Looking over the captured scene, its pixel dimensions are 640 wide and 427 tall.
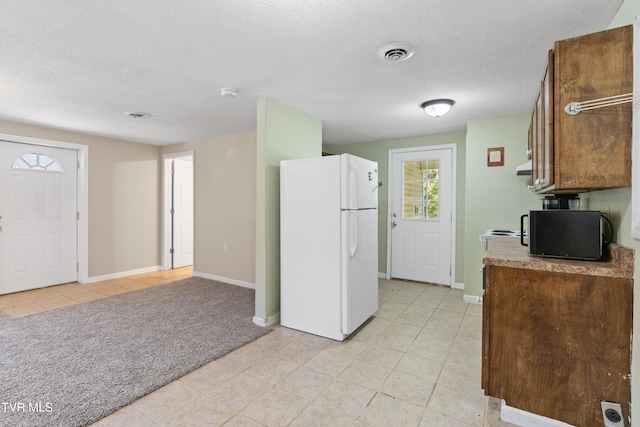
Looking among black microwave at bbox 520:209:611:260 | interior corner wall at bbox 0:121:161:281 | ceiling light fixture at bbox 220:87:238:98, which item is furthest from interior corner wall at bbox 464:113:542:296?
interior corner wall at bbox 0:121:161:281

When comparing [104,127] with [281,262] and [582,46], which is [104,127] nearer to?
[281,262]

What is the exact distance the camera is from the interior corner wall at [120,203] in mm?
4648

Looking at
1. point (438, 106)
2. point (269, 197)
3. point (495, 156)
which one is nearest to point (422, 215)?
point (495, 156)

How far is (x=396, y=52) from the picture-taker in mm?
2045

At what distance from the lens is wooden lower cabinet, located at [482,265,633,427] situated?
4.81ft

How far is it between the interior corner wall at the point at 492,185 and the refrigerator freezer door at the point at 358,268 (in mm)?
1339

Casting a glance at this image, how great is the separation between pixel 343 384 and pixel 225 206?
3348mm

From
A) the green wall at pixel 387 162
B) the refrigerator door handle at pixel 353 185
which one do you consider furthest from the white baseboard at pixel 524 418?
the green wall at pixel 387 162

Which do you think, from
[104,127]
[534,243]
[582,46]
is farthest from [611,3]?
[104,127]

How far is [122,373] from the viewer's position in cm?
220

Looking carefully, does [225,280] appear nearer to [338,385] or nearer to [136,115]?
[136,115]

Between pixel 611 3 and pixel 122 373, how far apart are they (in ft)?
12.0

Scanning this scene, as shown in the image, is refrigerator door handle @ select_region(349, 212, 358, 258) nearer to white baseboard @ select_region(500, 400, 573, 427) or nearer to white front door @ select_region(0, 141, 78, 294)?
white baseboard @ select_region(500, 400, 573, 427)

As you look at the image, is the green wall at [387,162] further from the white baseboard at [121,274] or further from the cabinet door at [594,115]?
the white baseboard at [121,274]
